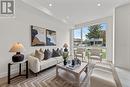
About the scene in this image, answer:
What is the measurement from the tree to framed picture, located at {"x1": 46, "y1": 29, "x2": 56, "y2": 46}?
9.11 feet

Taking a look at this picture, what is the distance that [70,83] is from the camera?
3.21 m

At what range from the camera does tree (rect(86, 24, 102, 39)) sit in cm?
744

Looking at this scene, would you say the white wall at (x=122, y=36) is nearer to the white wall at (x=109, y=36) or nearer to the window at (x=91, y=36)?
the white wall at (x=109, y=36)

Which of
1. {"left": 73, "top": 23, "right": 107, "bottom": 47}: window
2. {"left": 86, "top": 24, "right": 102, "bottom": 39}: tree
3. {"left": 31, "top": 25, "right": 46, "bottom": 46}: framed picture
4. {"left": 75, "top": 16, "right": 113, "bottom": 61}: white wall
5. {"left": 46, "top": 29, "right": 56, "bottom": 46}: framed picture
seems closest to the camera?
{"left": 31, "top": 25, "right": 46, "bottom": 46}: framed picture

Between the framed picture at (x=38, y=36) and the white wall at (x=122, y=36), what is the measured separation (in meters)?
3.42

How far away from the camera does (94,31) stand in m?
7.75

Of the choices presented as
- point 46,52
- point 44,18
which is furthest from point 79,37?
point 46,52

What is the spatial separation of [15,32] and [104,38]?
17.8 feet

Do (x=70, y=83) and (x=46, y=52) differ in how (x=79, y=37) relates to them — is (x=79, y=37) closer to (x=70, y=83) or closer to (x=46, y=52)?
(x=46, y=52)

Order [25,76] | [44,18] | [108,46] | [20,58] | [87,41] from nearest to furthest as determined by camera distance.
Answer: [20,58] < [25,76] < [44,18] < [108,46] < [87,41]

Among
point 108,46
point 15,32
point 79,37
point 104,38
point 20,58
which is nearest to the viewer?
point 20,58

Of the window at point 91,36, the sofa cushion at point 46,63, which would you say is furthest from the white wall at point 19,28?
the window at point 91,36

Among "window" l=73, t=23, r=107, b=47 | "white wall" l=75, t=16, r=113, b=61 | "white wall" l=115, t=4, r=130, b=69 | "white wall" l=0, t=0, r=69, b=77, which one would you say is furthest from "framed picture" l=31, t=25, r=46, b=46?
"white wall" l=75, t=16, r=113, b=61

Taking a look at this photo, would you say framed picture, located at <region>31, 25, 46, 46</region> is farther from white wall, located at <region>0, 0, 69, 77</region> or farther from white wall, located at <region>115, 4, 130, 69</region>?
white wall, located at <region>115, 4, 130, 69</region>
